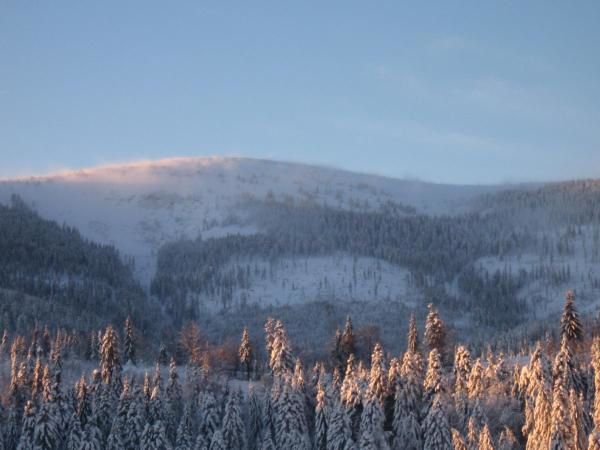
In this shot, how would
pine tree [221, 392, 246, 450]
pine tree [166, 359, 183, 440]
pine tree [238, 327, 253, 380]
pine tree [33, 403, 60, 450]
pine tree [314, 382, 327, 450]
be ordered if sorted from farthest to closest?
pine tree [238, 327, 253, 380] → pine tree [166, 359, 183, 440] → pine tree [221, 392, 246, 450] → pine tree [314, 382, 327, 450] → pine tree [33, 403, 60, 450]

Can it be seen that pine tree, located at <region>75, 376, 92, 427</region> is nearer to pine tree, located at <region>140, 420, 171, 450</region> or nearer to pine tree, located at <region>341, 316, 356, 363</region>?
pine tree, located at <region>140, 420, 171, 450</region>

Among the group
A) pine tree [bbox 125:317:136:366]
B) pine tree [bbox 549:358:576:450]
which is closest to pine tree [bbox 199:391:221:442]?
pine tree [bbox 125:317:136:366]

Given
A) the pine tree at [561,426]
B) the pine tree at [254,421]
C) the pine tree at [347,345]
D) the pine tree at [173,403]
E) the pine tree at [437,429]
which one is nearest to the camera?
the pine tree at [561,426]

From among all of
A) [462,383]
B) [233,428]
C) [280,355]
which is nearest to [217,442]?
[233,428]

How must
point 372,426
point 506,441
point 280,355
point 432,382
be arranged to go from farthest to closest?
point 280,355
point 432,382
point 372,426
point 506,441

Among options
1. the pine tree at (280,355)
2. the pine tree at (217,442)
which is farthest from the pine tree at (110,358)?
the pine tree at (217,442)

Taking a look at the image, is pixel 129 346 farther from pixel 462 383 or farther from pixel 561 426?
pixel 561 426

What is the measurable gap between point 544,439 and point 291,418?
50.8 metres

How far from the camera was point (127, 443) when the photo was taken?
112 meters

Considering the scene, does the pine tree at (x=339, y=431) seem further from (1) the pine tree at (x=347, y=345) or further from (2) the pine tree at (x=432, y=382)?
(1) the pine tree at (x=347, y=345)

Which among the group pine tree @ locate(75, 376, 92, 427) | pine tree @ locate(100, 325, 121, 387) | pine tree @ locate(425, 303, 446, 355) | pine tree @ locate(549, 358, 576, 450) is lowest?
pine tree @ locate(75, 376, 92, 427)

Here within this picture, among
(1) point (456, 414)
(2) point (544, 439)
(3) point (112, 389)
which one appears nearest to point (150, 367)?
(3) point (112, 389)

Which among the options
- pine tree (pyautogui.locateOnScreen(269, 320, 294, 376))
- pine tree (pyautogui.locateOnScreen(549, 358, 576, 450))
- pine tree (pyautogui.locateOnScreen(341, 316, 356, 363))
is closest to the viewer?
pine tree (pyautogui.locateOnScreen(549, 358, 576, 450))

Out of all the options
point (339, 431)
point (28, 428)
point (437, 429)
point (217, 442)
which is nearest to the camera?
point (437, 429)
